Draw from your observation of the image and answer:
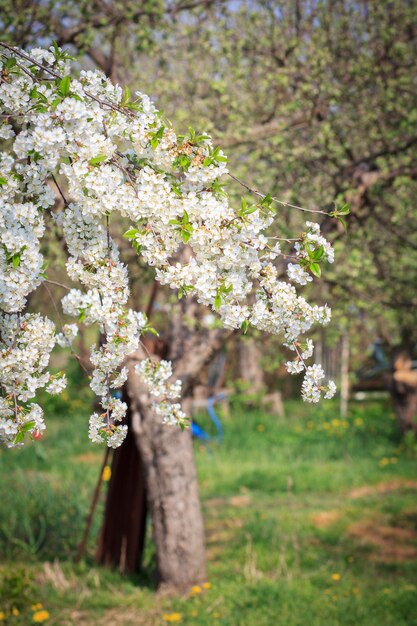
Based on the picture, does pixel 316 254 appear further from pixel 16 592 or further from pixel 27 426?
pixel 16 592

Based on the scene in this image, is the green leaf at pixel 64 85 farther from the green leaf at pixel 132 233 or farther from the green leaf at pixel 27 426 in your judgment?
the green leaf at pixel 27 426

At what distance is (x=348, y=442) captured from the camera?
396 inches

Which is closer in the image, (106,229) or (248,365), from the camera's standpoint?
(106,229)

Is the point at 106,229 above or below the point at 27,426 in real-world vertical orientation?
above

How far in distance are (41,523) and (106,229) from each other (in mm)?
4207

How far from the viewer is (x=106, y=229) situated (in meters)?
2.44

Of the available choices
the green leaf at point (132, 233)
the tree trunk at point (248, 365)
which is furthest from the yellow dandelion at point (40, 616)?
the tree trunk at point (248, 365)

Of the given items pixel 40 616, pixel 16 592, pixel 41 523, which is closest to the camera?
pixel 40 616

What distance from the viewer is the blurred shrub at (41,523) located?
5.79 metres

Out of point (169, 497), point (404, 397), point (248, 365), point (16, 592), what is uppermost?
point (248, 365)

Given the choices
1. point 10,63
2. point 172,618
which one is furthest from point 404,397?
point 10,63

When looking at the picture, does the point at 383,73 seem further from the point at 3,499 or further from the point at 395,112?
the point at 3,499

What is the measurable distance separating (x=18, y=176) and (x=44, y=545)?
4.35 m

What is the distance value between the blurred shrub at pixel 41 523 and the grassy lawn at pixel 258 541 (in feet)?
0.04
